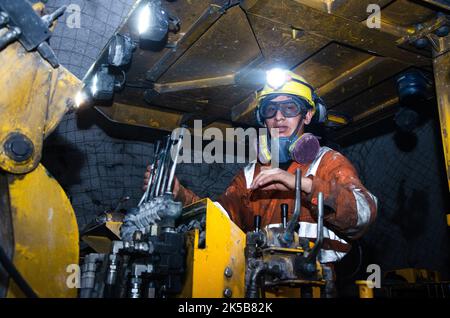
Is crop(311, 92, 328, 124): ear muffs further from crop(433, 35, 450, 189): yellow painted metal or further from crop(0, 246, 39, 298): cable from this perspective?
crop(0, 246, 39, 298): cable

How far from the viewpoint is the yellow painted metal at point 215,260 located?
2.01 meters

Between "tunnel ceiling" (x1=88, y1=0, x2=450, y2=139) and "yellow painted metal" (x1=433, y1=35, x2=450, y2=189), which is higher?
"tunnel ceiling" (x1=88, y1=0, x2=450, y2=139)

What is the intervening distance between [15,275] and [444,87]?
9.13ft

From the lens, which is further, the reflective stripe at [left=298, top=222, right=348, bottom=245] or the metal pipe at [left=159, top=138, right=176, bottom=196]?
the reflective stripe at [left=298, top=222, right=348, bottom=245]

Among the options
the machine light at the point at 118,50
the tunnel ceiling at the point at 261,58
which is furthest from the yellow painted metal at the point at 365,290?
the machine light at the point at 118,50

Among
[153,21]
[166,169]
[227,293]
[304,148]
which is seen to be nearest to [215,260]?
[227,293]

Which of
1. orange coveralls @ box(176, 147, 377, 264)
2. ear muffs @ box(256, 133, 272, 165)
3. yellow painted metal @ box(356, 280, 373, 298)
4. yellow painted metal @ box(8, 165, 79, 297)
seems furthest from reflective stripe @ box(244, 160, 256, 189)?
yellow painted metal @ box(8, 165, 79, 297)

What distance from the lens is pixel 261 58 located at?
3.50 m

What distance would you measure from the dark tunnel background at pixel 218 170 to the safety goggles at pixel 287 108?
2.11m

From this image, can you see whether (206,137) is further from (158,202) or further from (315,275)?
(315,275)

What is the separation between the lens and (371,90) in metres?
3.86

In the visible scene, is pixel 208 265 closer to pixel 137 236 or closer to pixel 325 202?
pixel 137 236

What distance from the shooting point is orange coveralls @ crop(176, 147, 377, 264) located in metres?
2.46

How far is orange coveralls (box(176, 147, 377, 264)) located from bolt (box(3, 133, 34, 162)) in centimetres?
152
